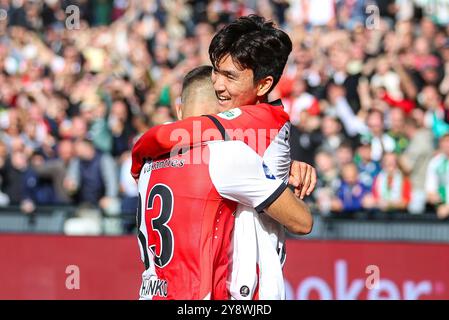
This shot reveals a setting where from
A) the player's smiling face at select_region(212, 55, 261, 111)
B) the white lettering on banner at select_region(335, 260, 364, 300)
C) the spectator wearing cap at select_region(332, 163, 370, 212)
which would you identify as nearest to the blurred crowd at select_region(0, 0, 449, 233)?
the spectator wearing cap at select_region(332, 163, 370, 212)

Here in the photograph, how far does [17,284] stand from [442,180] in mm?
4975

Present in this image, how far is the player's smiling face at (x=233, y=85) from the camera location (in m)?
4.68

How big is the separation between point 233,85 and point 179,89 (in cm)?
942

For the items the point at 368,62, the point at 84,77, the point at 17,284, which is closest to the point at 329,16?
the point at 368,62

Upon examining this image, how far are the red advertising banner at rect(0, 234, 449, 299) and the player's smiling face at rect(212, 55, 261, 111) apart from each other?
20.2 ft

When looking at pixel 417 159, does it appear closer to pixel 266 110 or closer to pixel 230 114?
pixel 266 110

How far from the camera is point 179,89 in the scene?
14094 millimetres

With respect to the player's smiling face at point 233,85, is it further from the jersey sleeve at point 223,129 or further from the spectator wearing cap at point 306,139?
the spectator wearing cap at point 306,139

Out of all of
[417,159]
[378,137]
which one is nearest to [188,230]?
[417,159]

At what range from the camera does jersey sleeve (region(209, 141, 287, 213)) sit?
14.7 ft

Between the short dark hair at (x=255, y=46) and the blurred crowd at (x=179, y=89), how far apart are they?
6797 mm

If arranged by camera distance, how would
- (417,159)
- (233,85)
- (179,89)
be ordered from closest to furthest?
(233,85) < (417,159) < (179,89)

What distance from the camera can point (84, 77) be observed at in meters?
15.1
